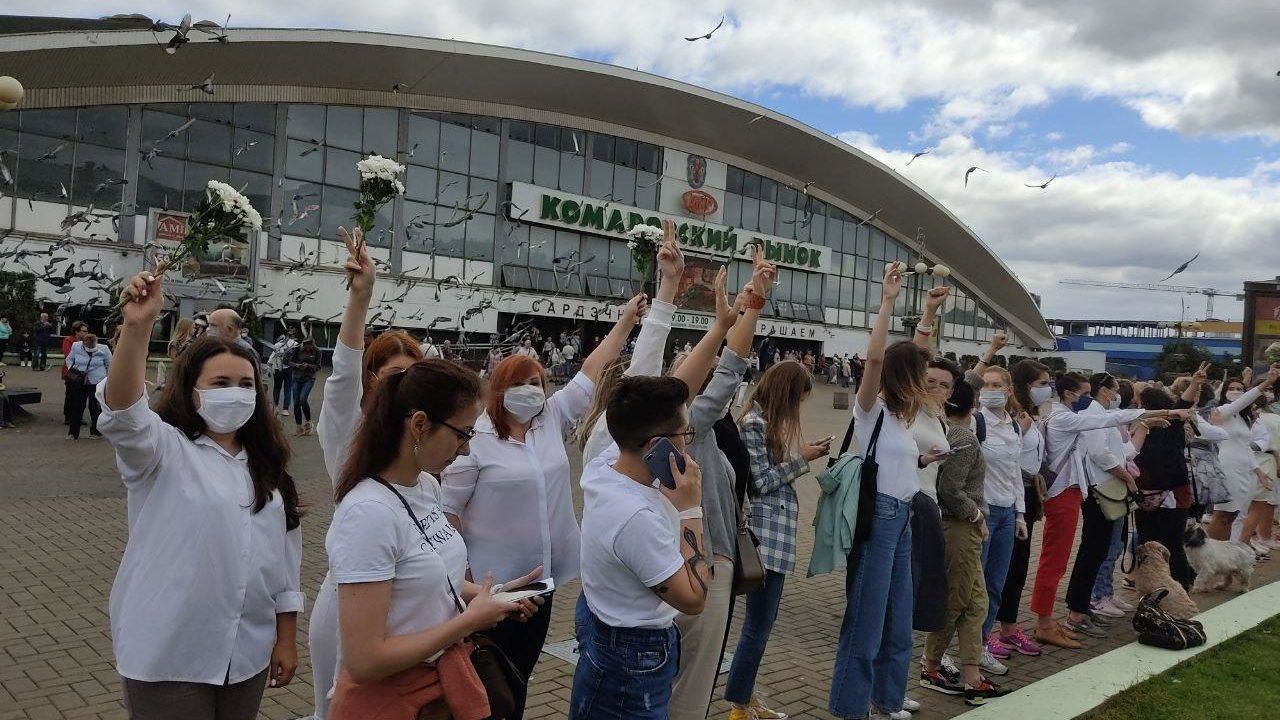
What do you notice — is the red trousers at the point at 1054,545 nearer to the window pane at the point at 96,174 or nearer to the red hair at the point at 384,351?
the red hair at the point at 384,351

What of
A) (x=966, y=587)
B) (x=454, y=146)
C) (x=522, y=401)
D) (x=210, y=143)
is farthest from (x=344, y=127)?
(x=522, y=401)

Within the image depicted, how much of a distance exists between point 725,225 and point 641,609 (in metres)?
43.7

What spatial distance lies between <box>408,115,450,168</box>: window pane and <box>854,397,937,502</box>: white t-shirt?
107ft

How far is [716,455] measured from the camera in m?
3.98

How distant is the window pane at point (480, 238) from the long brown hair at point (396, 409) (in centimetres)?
3494

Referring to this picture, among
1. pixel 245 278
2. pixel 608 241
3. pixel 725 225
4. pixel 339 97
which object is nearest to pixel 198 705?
pixel 245 278

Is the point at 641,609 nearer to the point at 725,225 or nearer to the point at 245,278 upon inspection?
the point at 245,278

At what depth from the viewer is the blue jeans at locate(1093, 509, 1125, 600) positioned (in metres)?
6.92

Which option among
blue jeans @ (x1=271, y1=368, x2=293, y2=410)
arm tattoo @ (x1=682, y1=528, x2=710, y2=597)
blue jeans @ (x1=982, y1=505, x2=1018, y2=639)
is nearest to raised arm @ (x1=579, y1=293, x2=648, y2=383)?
arm tattoo @ (x1=682, y1=528, x2=710, y2=597)

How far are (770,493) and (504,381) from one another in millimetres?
1712

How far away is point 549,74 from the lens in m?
37.0

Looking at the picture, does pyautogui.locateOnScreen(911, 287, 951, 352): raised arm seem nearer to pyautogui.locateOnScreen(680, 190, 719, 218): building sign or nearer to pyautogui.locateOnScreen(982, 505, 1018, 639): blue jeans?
pyautogui.locateOnScreen(982, 505, 1018, 639): blue jeans

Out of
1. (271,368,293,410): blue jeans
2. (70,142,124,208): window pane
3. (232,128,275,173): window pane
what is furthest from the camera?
(232,128,275,173): window pane

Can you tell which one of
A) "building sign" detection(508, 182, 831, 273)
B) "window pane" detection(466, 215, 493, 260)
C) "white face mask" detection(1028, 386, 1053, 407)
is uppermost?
"building sign" detection(508, 182, 831, 273)
